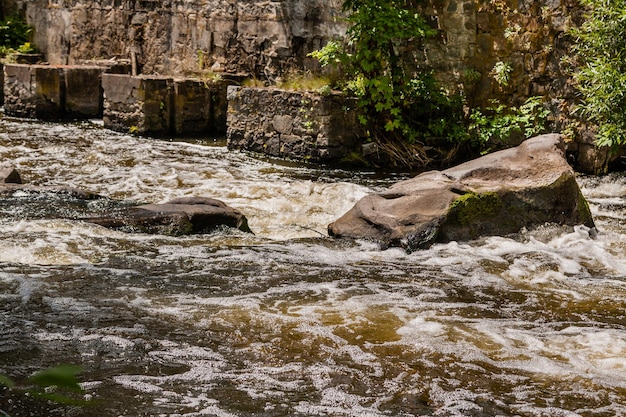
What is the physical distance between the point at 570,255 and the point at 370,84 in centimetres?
491

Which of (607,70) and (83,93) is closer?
(607,70)

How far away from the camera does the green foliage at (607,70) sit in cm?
929

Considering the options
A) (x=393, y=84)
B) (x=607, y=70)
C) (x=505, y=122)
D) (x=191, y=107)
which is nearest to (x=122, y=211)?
(x=393, y=84)

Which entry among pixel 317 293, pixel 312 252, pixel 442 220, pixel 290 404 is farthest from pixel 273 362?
pixel 442 220

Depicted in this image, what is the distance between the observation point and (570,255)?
7.25 m

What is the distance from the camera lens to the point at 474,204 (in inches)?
302

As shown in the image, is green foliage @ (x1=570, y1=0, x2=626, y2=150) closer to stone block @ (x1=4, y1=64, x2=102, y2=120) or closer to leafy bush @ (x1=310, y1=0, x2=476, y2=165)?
leafy bush @ (x1=310, y1=0, x2=476, y2=165)

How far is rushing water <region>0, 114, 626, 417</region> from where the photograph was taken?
422 cm

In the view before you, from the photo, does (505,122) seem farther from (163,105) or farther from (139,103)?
(139,103)

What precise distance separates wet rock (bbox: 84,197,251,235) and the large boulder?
38.6 inches

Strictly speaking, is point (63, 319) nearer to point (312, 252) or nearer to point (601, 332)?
point (312, 252)

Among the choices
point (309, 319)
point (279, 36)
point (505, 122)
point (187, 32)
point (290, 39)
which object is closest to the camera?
point (309, 319)

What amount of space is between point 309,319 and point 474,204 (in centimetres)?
279

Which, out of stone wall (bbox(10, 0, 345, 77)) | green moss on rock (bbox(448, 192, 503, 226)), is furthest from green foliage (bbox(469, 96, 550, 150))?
green moss on rock (bbox(448, 192, 503, 226))
